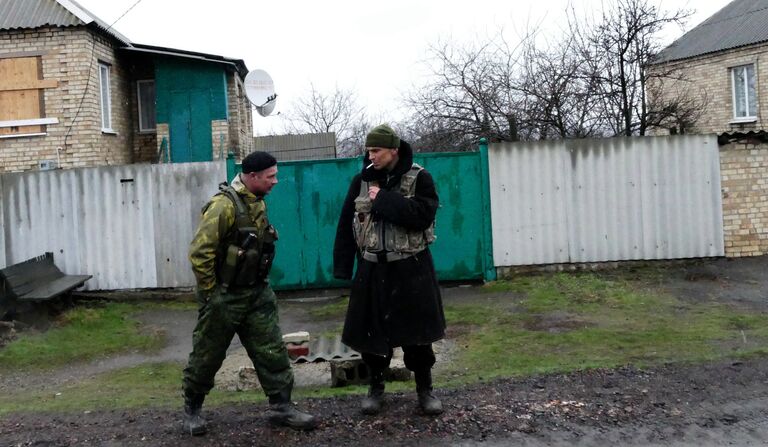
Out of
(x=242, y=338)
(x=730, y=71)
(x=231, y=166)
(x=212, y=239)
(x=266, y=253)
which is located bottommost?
(x=242, y=338)

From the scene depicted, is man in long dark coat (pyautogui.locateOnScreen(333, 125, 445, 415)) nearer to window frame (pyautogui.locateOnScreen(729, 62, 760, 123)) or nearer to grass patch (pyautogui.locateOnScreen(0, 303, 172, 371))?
grass patch (pyautogui.locateOnScreen(0, 303, 172, 371))

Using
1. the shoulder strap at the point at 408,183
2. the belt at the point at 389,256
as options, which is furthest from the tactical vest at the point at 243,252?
the shoulder strap at the point at 408,183

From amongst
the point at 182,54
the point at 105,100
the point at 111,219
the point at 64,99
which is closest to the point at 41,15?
the point at 64,99

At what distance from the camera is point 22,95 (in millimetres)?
13266

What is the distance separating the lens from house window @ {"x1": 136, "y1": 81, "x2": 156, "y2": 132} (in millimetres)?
15312

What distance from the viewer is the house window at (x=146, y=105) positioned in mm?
15312

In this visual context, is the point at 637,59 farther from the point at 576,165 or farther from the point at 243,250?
the point at 243,250

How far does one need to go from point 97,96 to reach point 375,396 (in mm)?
11188

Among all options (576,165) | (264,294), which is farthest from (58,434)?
(576,165)

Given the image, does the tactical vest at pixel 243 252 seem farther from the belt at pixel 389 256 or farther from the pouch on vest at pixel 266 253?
the belt at pixel 389 256

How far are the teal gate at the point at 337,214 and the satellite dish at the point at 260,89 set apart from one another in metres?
4.32

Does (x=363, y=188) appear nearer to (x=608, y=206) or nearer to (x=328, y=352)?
(x=328, y=352)

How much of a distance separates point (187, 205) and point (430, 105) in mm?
8526

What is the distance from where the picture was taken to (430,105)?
16.7 m
